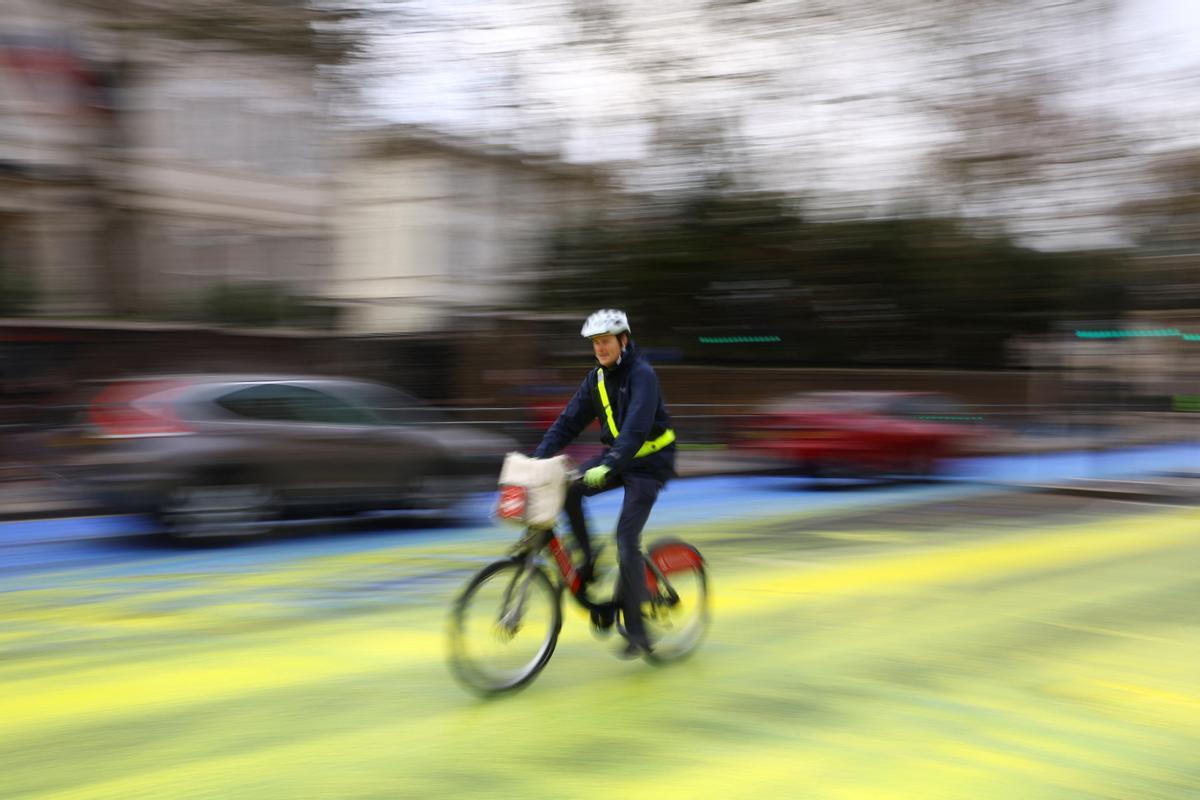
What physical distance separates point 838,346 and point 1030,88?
8606mm

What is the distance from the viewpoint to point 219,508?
32.3ft

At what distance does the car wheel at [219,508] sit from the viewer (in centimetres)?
962

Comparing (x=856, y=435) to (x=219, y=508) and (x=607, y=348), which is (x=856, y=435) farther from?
(x=607, y=348)

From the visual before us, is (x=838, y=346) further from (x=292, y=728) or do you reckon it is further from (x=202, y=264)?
(x=292, y=728)

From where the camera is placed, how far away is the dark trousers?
18.3ft

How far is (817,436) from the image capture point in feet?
51.9

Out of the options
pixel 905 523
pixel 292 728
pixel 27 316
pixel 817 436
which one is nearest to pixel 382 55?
pixel 27 316

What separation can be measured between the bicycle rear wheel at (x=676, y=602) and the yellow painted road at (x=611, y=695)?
169 mm

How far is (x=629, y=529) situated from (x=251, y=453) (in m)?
5.47

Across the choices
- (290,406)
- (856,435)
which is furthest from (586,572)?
(856,435)

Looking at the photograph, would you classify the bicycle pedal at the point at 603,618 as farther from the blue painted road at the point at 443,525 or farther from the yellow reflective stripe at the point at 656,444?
the blue painted road at the point at 443,525

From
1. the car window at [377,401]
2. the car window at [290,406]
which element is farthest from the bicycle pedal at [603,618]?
the car window at [377,401]

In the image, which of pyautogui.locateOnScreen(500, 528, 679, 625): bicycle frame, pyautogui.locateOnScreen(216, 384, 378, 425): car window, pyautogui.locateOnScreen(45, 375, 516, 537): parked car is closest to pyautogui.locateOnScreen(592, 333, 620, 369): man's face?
pyautogui.locateOnScreen(500, 528, 679, 625): bicycle frame

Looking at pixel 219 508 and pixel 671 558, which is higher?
pixel 671 558
